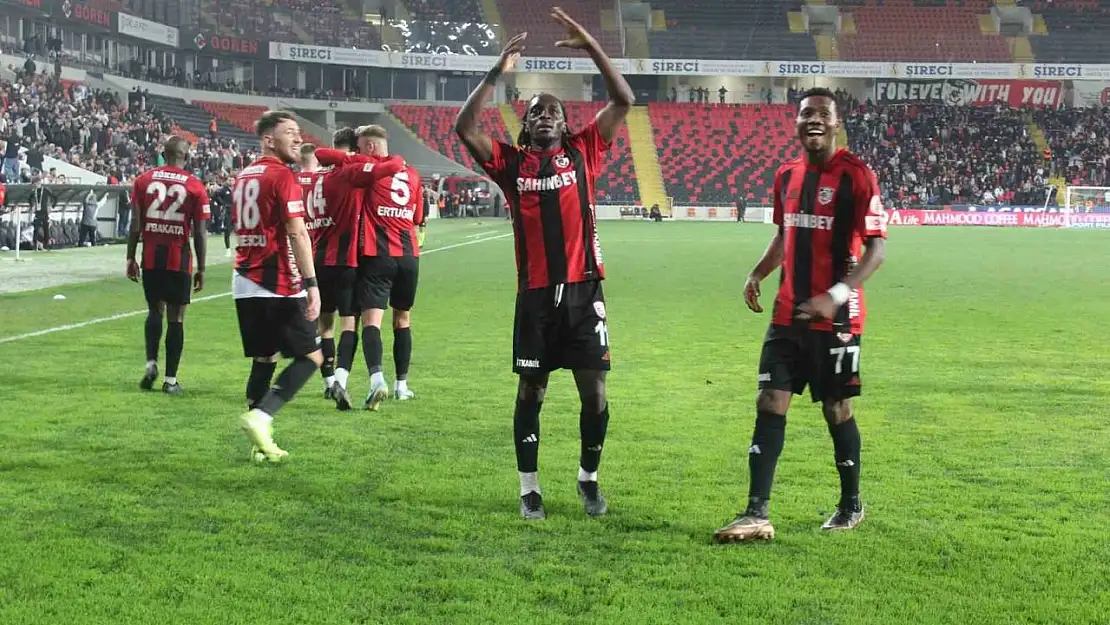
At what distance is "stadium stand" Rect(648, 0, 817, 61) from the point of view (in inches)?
2773

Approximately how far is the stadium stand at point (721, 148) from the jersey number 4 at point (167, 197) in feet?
175

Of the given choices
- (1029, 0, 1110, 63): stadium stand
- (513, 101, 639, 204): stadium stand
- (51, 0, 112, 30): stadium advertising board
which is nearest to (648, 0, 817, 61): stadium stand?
(513, 101, 639, 204): stadium stand

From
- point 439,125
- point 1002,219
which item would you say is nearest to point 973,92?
point 1002,219

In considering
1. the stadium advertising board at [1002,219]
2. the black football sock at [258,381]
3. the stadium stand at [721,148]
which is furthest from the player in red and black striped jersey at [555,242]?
the stadium stand at [721,148]

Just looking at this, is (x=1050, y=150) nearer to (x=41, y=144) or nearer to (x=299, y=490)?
(x=41, y=144)

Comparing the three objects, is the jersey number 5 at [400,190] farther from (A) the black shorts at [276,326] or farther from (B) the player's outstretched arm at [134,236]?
(A) the black shorts at [276,326]

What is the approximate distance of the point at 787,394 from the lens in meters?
5.95

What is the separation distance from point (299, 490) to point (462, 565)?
1.67 m

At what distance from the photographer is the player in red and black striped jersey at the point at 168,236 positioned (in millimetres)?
10227

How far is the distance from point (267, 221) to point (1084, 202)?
53.0 metres

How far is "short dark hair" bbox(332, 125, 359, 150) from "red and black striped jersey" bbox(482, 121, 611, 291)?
11.2 feet

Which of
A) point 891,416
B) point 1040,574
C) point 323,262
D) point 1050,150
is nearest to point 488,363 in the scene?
point 323,262

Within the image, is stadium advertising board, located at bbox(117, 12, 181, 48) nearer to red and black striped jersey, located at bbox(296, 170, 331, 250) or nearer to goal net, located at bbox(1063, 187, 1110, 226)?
goal net, located at bbox(1063, 187, 1110, 226)

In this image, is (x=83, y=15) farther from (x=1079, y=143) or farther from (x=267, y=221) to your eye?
(x=267, y=221)
